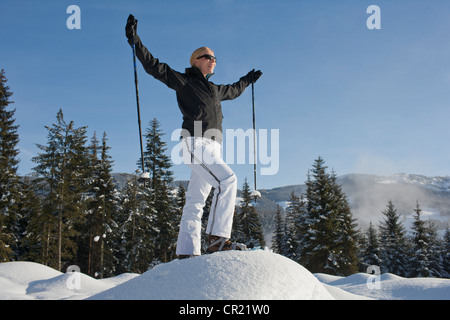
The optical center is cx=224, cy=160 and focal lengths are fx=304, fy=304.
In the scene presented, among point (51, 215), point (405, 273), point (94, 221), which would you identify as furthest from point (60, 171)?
point (405, 273)

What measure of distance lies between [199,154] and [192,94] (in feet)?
2.90

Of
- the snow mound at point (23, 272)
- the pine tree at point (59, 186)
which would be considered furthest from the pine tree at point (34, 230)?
the snow mound at point (23, 272)

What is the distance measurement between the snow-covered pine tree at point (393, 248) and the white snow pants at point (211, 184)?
1558 inches

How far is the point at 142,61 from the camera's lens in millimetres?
4141

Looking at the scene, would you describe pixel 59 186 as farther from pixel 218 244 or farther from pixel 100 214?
pixel 218 244

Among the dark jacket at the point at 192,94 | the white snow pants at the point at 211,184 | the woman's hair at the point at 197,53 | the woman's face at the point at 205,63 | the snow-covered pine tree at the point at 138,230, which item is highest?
the woman's hair at the point at 197,53

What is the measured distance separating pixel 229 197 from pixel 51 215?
76.5 ft

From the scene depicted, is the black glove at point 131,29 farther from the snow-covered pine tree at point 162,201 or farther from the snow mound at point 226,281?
the snow-covered pine tree at point 162,201

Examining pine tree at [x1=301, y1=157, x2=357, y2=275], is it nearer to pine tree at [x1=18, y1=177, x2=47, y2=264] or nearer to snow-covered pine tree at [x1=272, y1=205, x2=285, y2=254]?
snow-covered pine tree at [x1=272, y1=205, x2=285, y2=254]

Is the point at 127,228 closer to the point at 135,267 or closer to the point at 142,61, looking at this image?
the point at 135,267

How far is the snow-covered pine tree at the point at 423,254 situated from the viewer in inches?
1385

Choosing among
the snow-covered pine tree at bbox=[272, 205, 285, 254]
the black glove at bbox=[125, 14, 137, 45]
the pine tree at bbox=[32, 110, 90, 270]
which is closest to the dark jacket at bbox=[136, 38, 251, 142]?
the black glove at bbox=[125, 14, 137, 45]

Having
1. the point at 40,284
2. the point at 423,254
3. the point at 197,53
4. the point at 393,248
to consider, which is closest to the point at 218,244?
the point at 197,53

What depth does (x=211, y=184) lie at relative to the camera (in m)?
4.10
